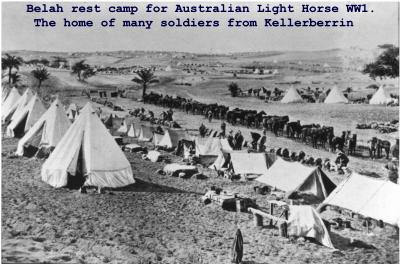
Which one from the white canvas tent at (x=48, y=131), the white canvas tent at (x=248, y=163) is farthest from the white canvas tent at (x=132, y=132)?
the white canvas tent at (x=248, y=163)

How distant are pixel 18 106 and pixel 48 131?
29.0 ft

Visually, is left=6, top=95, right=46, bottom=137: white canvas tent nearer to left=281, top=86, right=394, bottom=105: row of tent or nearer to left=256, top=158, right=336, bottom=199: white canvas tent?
left=256, top=158, right=336, bottom=199: white canvas tent

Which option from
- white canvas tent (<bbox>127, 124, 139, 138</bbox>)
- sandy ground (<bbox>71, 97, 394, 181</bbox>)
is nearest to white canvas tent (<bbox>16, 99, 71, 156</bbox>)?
white canvas tent (<bbox>127, 124, 139, 138</bbox>)

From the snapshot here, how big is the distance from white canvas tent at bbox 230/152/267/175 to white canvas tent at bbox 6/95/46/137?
1111cm

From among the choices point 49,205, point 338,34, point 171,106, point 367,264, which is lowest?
point 367,264

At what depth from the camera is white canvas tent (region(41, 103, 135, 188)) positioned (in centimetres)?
1395

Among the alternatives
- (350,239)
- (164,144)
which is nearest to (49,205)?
(350,239)

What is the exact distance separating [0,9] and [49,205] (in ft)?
20.2

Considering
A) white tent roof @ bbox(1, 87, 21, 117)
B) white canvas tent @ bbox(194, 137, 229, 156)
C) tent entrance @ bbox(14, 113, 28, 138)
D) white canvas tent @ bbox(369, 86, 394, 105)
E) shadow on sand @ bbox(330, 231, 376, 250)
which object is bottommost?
shadow on sand @ bbox(330, 231, 376, 250)

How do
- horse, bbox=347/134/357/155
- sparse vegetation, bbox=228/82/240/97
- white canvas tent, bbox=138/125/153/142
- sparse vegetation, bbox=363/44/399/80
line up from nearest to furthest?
horse, bbox=347/134/357/155
white canvas tent, bbox=138/125/153/142
sparse vegetation, bbox=363/44/399/80
sparse vegetation, bbox=228/82/240/97

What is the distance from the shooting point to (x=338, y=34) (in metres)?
15.0

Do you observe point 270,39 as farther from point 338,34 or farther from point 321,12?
point 321,12

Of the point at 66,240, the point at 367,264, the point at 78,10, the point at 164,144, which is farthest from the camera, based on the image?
the point at 164,144

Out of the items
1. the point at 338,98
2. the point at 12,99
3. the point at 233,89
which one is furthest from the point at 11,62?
the point at 338,98
